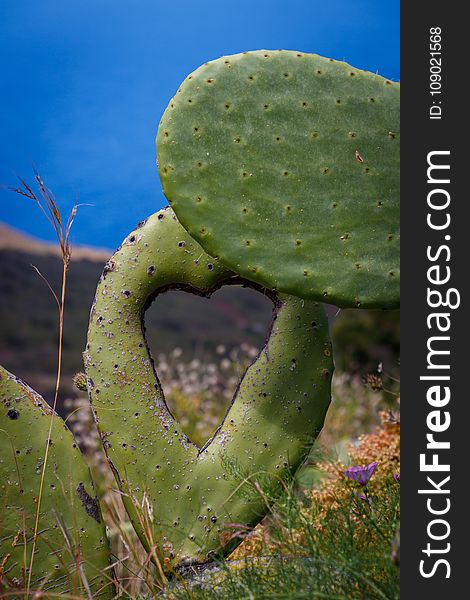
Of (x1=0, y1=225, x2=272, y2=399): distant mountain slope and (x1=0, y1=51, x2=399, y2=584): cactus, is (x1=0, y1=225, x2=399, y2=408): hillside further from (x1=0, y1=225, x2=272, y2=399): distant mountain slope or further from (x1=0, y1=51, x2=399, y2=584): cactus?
(x1=0, y1=51, x2=399, y2=584): cactus

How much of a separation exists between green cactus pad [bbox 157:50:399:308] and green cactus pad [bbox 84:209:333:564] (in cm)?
24

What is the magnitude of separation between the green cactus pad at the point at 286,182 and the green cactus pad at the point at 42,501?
0.56 metres

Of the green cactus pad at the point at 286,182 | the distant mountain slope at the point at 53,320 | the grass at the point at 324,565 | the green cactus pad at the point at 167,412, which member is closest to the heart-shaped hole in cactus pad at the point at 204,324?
the distant mountain slope at the point at 53,320

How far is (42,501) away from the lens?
169cm

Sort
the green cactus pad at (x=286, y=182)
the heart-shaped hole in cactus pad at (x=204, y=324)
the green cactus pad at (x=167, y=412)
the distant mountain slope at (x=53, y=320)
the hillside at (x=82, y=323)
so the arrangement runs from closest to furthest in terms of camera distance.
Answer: the green cactus pad at (x=286, y=182)
the green cactus pad at (x=167, y=412)
the hillside at (x=82, y=323)
the distant mountain slope at (x=53, y=320)
the heart-shaped hole in cactus pad at (x=204, y=324)

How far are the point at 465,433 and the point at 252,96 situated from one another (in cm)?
85

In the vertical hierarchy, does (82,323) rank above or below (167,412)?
above

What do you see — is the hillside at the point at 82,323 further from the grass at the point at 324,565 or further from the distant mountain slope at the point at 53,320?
the grass at the point at 324,565

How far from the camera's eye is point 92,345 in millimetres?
1787

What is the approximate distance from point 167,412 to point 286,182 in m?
0.62

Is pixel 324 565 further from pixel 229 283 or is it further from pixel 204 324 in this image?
pixel 204 324

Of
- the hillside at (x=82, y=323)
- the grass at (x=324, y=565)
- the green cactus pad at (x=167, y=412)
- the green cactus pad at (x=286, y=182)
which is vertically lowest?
the grass at (x=324, y=565)

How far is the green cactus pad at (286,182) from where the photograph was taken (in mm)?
1578

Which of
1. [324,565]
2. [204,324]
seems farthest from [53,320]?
[324,565]
